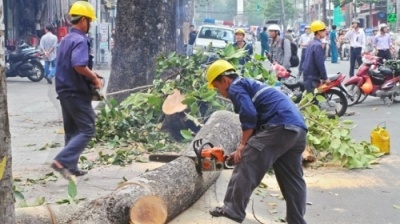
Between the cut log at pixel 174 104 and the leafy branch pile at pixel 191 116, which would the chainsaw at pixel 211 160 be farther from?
the cut log at pixel 174 104

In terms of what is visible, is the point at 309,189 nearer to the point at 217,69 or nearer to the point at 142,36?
the point at 217,69

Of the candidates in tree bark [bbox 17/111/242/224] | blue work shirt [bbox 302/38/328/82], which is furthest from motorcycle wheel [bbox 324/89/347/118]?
tree bark [bbox 17/111/242/224]

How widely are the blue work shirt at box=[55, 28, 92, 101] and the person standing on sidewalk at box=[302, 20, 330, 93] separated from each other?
5.72 meters

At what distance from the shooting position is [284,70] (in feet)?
47.7

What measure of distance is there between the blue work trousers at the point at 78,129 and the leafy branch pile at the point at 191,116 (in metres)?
1.86

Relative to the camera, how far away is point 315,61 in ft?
40.9

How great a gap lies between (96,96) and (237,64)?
303 cm

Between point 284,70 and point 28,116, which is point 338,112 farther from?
point 28,116

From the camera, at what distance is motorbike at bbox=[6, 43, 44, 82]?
808 inches

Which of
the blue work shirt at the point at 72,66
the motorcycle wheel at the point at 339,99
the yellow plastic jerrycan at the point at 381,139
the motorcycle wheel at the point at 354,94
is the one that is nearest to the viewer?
the blue work shirt at the point at 72,66

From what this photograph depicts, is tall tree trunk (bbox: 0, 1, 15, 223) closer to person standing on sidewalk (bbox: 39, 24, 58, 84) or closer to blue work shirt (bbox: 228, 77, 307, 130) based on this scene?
blue work shirt (bbox: 228, 77, 307, 130)

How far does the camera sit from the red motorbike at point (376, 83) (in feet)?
50.1

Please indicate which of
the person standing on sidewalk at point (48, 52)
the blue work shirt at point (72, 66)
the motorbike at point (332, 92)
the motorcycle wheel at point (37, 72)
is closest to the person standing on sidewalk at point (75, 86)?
the blue work shirt at point (72, 66)

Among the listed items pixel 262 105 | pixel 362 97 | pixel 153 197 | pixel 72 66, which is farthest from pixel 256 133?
pixel 362 97
